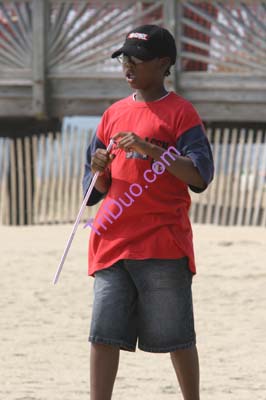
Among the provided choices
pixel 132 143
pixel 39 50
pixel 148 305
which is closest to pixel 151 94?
pixel 132 143

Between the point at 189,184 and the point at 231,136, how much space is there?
1116 centimetres

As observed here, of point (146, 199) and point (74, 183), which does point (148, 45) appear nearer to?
point (146, 199)

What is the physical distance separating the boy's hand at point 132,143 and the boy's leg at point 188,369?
0.77 metres

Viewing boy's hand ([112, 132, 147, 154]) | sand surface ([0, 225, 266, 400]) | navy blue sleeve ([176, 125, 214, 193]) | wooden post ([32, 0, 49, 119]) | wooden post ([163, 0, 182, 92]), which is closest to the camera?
boy's hand ([112, 132, 147, 154])

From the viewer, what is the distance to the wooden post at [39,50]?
46.1 feet

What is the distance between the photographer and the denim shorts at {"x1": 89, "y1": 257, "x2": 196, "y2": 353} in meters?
3.71

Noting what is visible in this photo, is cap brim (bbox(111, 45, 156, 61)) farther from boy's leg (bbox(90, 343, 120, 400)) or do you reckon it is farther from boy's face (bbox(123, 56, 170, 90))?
boy's leg (bbox(90, 343, 120, 400))

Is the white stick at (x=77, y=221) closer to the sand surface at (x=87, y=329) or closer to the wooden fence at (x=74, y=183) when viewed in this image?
the sand surface at (x=87, y=329)

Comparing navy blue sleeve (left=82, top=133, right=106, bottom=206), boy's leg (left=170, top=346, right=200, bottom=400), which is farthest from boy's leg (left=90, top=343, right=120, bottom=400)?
navy blue sleeve (left=82, top=133, right=106, bottom=206)

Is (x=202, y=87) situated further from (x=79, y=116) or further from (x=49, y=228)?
(x=49, y=228)

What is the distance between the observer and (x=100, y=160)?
3.71m

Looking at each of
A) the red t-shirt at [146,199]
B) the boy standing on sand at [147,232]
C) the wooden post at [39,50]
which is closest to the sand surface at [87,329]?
the boy standing on sand at [147,232]

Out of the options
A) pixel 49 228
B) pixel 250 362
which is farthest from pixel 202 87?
pixel 250 362

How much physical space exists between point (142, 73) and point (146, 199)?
467 millimetres
